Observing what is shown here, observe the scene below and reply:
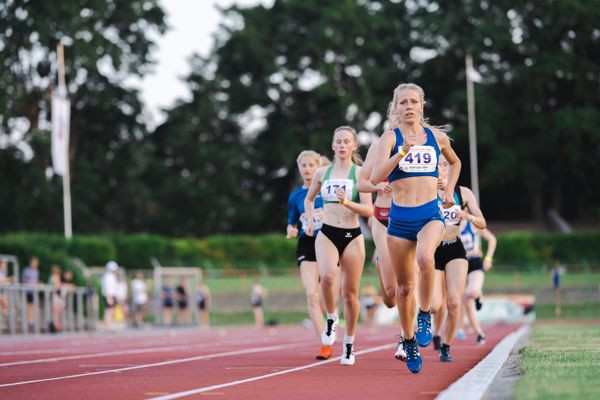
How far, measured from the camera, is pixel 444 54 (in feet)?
199

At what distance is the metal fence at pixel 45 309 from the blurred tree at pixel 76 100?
74.8 ft

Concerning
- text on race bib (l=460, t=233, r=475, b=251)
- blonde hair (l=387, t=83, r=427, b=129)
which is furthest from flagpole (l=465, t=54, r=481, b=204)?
blonde hair (l=387, t=83, r=427, b=129)

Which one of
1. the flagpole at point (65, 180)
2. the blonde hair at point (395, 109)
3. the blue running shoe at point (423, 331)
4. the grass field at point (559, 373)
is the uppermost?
the flagpole at point (65, 180)

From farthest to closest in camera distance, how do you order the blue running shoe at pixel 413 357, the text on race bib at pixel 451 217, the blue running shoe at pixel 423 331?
the text on race bib at pixel 451 217 → the blue running shoe at pixel 413 357 → the blue running shoe at pixel 423 331

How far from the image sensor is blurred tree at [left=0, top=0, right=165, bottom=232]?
5528 cm

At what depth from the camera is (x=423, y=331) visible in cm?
1006

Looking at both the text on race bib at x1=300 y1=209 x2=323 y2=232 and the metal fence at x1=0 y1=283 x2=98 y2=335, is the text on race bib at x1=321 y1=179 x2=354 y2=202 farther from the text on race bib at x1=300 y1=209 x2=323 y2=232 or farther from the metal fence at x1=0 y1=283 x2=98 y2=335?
the metal fence at x1=0 y1=283 x2=98 y2=335

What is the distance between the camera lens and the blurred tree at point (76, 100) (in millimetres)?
55281

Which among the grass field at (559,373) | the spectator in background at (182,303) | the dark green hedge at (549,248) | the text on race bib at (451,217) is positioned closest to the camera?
the grass field at (559,373)

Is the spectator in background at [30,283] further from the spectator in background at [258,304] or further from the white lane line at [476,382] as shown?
the white lane line at [476,382]

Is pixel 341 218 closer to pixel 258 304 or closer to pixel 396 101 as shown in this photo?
pixel 396 101

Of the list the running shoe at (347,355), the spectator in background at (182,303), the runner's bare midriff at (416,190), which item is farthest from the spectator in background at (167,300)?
the runner's bare midriff at (416,190)

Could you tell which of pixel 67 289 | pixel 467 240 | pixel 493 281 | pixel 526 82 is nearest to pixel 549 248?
pixel 493 281

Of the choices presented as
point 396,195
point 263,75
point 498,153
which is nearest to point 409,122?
point 396,195
